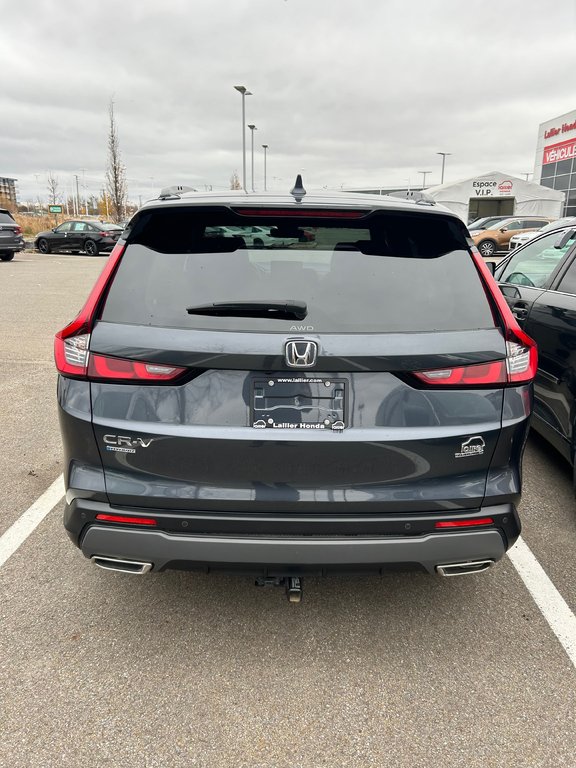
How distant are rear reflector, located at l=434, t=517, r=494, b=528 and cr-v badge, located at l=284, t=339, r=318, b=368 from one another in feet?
2.57

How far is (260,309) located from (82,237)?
84.7ft

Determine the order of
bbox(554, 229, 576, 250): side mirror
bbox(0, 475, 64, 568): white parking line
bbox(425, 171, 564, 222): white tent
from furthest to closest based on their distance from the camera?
1. bbox(425, 171, 564, 222): white tent
2. bbox(554, 229, 576, 250): side mirror
3. bbox(0, 475, 64, 568): white parking line

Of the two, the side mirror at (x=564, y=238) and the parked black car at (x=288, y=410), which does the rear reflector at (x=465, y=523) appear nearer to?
the parked black car at (x=288, y=410)

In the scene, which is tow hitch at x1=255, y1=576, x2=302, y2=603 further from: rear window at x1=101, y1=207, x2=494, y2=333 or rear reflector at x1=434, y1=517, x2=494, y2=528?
rear window at x1=101, y1=207, x2=494, y2=333

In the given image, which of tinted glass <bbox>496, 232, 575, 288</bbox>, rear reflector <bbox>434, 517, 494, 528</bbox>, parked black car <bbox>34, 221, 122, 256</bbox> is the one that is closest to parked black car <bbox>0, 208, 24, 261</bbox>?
parked black car <bbox>34, 221, 122, 256</bbox>

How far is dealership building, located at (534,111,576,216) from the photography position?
42969 mm

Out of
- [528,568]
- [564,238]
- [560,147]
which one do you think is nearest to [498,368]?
[528,568]

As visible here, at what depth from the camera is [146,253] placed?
2344 millimetres

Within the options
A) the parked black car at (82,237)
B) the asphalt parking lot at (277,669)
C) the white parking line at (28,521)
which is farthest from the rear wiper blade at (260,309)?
the parked black car at (82,237)

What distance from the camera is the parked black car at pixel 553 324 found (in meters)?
3.74

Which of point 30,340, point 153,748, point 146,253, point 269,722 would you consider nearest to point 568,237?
point 146,253

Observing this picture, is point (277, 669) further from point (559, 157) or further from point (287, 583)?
point (559, 157)

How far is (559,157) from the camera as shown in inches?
1764

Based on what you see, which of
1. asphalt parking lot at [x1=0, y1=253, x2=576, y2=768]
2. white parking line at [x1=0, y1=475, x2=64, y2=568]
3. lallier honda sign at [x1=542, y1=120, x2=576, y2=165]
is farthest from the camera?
lallier honda sign at [x1=542, y1=120, x2=576, y2=165]
